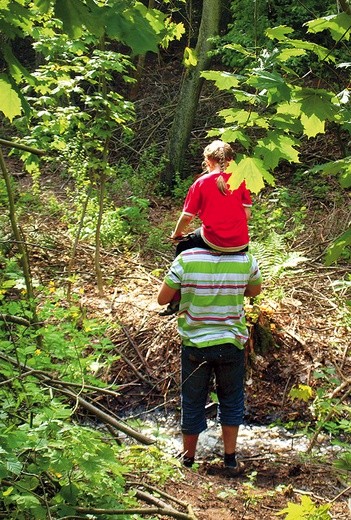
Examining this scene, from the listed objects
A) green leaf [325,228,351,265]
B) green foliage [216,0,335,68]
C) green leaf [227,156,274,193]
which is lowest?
green leaf [325,228,351,265]

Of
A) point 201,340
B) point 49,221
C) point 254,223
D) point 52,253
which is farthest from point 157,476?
point 49,221

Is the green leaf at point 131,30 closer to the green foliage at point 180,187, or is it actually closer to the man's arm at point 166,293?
the man's arm at point 166,293

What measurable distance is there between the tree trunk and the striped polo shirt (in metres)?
6.16

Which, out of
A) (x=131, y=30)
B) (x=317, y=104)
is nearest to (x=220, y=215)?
(x=317, y=104)

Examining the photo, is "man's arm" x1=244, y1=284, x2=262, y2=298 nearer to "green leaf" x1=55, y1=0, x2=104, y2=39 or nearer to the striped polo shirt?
the striped polo shirt

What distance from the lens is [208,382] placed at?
155 inches

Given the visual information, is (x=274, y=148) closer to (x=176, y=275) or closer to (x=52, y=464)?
(x=52, y=464)

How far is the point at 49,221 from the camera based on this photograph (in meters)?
8.16

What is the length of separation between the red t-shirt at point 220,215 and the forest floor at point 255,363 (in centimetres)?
109

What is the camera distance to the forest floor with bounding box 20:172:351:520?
11.6ft

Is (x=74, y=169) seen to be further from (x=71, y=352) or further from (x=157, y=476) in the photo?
(x=157, y=476)

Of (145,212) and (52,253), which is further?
(145,212)

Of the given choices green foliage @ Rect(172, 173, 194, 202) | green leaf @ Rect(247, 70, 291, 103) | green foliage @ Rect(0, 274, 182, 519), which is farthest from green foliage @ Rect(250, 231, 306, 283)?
green leaf @ Rect(247, 70, 291, 103)

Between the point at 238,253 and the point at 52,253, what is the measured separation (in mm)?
3788
